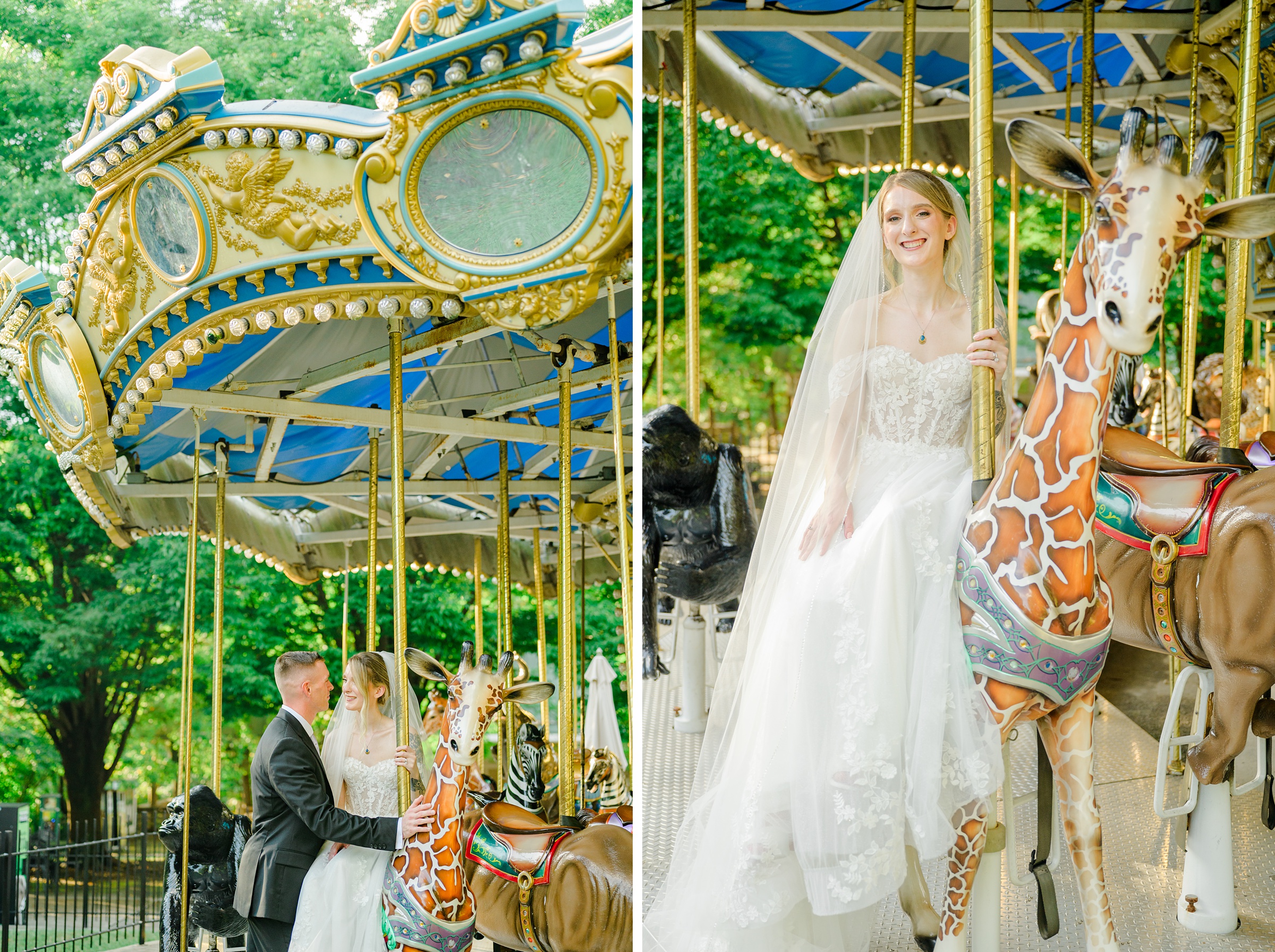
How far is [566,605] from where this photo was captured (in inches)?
170

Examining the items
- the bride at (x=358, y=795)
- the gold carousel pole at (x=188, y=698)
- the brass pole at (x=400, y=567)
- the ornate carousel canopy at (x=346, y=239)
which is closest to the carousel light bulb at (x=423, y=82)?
the ornate carousel canopy at (x=346, y=239)

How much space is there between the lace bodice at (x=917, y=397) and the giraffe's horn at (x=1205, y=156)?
63 centimetres

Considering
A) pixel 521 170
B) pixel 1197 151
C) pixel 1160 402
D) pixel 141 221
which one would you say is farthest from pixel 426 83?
pixel 1160 402

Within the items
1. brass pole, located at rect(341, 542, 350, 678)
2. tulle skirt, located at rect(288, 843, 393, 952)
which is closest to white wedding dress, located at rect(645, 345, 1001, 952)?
tulle skirt, located at rect(288, 843, 393, 952)

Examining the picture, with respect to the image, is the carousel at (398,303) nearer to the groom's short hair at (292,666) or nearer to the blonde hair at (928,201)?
the groom's short hair at (292,666)

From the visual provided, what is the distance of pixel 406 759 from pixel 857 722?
6.53 feet

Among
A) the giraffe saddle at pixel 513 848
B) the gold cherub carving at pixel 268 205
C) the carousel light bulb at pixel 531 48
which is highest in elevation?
the carousel light bulb at pixel 531 48

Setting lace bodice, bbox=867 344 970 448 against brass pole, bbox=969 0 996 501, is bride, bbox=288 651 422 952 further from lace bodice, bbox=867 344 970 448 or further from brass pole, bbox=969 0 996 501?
brass pole, bbox=969 0 996 501

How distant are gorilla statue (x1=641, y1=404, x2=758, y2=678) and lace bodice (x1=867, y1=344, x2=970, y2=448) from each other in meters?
1.39

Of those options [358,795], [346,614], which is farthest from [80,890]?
[358,795]

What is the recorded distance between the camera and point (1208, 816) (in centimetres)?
305

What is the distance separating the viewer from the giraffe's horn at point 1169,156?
2277 millimetres

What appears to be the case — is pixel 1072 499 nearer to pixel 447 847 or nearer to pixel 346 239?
pixel 346 239

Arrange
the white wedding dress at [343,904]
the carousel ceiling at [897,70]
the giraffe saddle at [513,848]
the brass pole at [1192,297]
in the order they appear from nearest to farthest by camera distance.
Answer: the brass pole at [1192,297]
the white wedding dress at [343,904]
the giraffe saddle at [513,848]
the carousel ceiling at [897,70]
